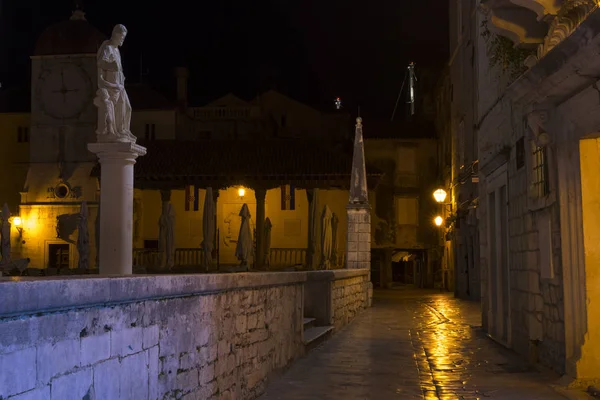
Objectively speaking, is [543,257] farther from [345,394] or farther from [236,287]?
[236,287]

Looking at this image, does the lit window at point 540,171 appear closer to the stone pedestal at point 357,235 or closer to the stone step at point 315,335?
the stone step at point 315,335

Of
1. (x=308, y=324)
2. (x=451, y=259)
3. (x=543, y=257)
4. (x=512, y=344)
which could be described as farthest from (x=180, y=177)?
(x=543, y=257)

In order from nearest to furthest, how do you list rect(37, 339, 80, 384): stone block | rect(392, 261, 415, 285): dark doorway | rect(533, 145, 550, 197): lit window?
rect(37, 339, 80, 384): stone block < rect(533, 145, 550, 197): lit window < rect(392, 261, 415, 285): dark doorway

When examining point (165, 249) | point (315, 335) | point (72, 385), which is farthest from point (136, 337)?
point (165, 249)

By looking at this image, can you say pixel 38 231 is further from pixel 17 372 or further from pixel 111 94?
pixel 17 372

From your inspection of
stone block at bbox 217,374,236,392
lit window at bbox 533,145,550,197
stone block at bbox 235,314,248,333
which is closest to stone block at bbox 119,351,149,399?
stone block at bbox 217,374,236,392

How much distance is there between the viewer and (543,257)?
9.25 m

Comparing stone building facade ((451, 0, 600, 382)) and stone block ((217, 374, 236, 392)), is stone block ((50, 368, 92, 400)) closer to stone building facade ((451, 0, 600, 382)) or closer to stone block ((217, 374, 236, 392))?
stone block ((217, 374, 236, 392))

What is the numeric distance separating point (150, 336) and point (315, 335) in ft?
25.5

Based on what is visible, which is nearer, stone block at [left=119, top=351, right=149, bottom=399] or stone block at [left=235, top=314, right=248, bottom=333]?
stone block at [left=119, top=351, right=149, bottom=399]

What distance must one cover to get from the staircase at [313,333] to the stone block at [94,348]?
7.33 m

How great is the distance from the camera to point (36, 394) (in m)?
3.38

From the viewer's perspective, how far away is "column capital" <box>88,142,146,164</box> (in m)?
12.5

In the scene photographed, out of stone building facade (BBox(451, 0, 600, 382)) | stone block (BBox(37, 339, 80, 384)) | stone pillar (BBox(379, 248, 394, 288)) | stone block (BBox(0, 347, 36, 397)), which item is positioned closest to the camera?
stone block (BBox(0, 347, 36, 397))
